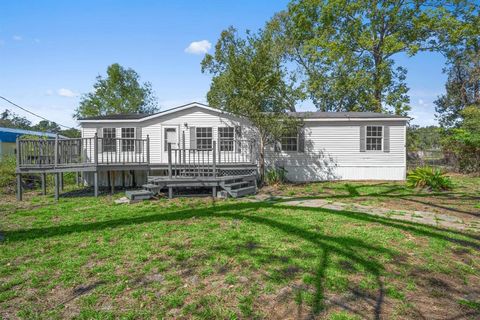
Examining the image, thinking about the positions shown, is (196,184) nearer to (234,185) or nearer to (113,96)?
(234,185)

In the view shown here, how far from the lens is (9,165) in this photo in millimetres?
11664

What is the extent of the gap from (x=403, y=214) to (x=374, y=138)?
7.52 m

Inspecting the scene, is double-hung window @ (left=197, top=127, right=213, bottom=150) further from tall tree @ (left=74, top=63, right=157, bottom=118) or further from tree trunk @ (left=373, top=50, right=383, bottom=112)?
tall tree @ (left=74, top=63, right=157, bottom=118)

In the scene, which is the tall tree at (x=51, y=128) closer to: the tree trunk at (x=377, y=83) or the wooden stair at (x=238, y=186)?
the wooden stair at (x=238, y=186)

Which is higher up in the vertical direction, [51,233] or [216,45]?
[216,45]

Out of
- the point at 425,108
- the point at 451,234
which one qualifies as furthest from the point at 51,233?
the point at 425,108

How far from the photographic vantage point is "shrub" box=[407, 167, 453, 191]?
1036 cm

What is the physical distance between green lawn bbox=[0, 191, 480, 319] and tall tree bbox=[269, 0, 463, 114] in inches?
759

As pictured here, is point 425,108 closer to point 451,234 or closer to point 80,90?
point 451,234

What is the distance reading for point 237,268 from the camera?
3.67 meters

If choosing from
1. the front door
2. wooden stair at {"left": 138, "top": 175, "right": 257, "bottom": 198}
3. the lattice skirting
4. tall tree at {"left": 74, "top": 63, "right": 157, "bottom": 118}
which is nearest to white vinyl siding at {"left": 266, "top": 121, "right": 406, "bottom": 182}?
the lattice skirting

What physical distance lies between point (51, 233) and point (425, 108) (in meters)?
33.6

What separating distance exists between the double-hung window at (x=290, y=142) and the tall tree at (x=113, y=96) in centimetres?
2410

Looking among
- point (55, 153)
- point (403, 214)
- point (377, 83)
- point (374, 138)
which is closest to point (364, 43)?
point (377, 83)
